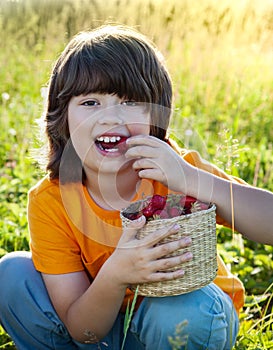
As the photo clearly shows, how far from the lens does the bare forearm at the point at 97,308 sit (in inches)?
71.5

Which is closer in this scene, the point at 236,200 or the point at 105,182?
the point at 236,200

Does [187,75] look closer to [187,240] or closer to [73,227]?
[73,227]

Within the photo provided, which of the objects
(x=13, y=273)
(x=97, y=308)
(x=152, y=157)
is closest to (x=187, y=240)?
(x=152, y=157)

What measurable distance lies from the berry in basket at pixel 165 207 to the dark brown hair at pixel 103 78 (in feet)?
1.19

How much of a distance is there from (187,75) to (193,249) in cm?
386

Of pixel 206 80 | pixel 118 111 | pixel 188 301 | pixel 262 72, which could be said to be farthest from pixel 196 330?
pixel 262 72

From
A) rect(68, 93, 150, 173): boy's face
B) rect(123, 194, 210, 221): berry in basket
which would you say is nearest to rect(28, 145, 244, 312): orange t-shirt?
rect(68, 93, 150, 173): boy's face

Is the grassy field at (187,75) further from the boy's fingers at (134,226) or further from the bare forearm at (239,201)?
the boy's fingers at (134,226)

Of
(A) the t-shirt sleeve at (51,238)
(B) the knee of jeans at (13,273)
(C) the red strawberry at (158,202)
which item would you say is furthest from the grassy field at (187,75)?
(C) the red strawberry at (158,202)

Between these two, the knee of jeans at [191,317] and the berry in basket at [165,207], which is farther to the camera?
the knee of jeans at [191,317]

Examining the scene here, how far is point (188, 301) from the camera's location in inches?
73.7

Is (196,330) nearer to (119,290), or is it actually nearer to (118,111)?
(119,290)

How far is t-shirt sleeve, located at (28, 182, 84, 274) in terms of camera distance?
2.04m

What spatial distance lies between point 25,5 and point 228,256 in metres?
3.53
